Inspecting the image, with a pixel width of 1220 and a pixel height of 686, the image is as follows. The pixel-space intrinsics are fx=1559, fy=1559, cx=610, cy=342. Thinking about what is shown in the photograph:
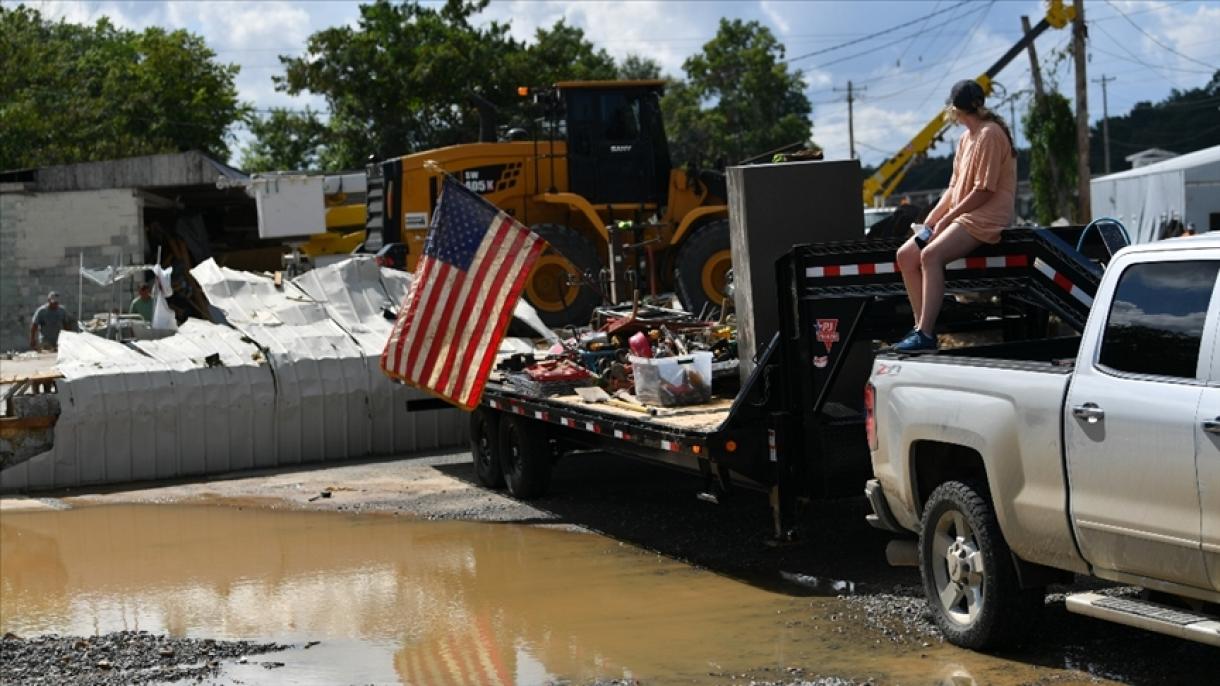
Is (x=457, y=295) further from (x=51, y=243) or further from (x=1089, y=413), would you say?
(x=51, y=243)

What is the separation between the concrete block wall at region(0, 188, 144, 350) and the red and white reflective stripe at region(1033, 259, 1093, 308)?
2747cm

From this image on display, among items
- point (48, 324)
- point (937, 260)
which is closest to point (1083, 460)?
point (937, 260)

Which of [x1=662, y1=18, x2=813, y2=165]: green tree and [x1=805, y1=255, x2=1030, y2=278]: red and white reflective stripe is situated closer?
[x1=805, y1=255, x2=1030, y2=278]: red and white reflective stripe

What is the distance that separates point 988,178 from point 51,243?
28697 millimetres

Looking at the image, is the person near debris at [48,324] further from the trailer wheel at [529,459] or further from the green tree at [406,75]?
the green tree at [406,75]

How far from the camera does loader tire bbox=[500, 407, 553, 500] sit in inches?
538

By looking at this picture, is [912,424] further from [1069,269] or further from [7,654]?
[7,654]

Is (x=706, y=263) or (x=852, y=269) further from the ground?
(x=706, y=263)

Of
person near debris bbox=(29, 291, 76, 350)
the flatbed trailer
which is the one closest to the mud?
the flatbed trailer

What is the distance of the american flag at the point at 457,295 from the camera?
13273 mm

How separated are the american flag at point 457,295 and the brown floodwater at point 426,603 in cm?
129

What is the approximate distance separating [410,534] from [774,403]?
434 centimetres

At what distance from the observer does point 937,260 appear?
9.11m

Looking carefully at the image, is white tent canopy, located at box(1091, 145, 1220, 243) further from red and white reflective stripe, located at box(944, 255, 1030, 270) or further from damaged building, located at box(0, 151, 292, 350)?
damaged building, located at box(0, 151, 292, 350)
